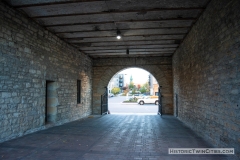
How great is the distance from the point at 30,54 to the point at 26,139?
2.36 metres

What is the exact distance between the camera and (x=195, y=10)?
4.82 meters

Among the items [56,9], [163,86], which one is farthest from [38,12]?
[163,86]

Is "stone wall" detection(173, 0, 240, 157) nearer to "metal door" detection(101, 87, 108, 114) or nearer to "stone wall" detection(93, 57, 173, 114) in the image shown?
"stone wall" detection(93, 57, 173, 114)

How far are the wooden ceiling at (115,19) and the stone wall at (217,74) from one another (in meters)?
0.61

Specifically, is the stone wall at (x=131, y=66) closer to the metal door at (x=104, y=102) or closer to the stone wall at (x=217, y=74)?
the metal door at (x=104, y=102)

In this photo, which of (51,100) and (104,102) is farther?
(104,102)

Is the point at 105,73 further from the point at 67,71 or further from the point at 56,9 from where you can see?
the point at 56,9

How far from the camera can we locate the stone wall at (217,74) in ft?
Result: 10.7

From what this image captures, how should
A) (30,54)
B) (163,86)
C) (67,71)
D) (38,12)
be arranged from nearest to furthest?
(38,12) → (30,54) → (67,71) → (163,86)

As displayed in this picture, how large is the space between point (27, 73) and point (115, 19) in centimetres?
291

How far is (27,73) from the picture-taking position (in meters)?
5.29

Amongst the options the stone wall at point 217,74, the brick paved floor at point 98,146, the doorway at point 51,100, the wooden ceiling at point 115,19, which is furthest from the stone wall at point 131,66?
the brick paved floor at point 98,146

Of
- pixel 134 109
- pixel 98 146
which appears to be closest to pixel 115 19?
pixel 98 146

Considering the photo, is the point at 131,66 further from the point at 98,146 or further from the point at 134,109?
the point at 98,146
